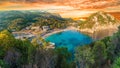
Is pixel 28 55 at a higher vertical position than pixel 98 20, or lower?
lower

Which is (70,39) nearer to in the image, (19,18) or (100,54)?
(19,18)

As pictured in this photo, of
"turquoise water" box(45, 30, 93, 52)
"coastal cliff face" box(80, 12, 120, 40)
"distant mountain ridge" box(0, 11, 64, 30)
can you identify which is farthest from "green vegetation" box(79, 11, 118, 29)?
"distant mountain ridge" box(0, 11, 64, 30)

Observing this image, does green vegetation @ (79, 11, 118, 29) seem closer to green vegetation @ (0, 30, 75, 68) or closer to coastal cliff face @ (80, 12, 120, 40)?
coastal cliff face @ (80, 12, 120, 40)

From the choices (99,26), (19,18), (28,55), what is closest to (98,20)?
(99,26)

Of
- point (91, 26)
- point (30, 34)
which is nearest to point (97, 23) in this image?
point (91, 26)

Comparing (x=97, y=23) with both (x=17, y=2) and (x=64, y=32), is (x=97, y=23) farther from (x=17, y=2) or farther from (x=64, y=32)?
(x=17, y=2)

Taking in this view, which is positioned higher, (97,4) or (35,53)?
(97,4)
